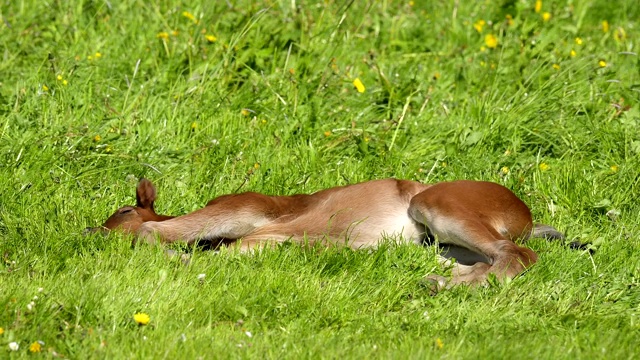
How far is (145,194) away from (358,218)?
1306mm

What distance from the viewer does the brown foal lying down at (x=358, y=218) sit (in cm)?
575

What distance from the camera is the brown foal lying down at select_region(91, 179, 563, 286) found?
18.9ft

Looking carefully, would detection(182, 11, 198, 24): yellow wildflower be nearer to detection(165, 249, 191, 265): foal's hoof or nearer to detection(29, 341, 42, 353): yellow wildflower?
detection(165, 249, 191, 265): foal's hoof

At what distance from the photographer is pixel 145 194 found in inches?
241

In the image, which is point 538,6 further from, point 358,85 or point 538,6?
point 358,85

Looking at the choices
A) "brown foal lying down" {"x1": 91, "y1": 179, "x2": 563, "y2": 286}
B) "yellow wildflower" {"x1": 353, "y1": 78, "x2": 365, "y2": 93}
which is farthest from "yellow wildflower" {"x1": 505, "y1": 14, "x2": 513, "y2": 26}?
"brown foal lying down" {"x1": 91, "y1": 179, "x2": 563, "y2": 286}

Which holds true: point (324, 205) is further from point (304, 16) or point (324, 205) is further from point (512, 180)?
point (304, 16)

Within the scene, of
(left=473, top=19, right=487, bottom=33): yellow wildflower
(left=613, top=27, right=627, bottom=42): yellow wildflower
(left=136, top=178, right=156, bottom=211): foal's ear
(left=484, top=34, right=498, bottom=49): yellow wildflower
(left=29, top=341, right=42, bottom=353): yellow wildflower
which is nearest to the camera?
(left=29, top=341, right=42, bottom=353): yellow wildflower

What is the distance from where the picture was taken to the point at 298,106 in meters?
7.80

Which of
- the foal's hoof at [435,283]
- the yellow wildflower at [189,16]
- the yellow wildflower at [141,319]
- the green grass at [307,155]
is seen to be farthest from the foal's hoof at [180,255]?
the yellow wildflower at [189,16]

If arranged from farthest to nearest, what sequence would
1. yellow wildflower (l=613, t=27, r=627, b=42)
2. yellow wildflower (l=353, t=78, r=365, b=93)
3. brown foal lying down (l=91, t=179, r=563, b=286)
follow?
yellow wildflower (l=613, t=27, r=627, b=42) → yellow wildflower (l=353, t=78, r=365, b=93) → brown foal lying down (l=91, t=179, r=563, b=286)

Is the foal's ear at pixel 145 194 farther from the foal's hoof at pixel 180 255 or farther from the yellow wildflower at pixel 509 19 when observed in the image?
the yellow wildflower at pixel 509 19

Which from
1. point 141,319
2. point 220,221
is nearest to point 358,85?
point 220,221

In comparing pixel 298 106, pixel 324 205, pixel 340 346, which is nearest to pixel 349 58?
pixel 298 106
